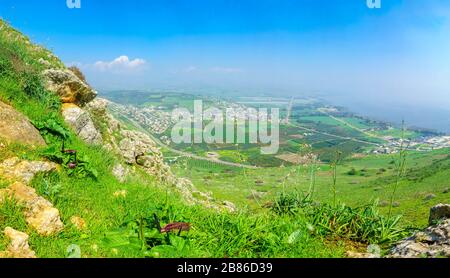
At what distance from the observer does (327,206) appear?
288 inches

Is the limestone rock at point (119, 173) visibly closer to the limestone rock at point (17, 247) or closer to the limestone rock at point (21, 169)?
the limestone rock at point (21, 169)

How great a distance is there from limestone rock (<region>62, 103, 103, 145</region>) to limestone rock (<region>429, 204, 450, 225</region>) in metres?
8.62

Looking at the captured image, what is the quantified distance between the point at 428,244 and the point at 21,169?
6874 millimetres

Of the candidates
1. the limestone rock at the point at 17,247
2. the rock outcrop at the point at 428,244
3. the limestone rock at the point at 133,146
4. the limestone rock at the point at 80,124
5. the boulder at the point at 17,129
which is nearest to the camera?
the limestone rock at the point at 17,247

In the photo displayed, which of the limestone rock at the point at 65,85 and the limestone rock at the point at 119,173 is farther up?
the limestone rock at the point at 65,85

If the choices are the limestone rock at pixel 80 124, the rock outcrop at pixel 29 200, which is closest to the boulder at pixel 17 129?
the rock outcrop at pixel 29 200

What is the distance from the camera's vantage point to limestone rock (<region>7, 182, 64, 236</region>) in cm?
546

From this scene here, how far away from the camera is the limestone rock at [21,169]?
6273 millimetres

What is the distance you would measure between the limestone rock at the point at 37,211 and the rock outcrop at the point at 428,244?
5.15 metres

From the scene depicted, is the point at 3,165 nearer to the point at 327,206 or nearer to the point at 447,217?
the point at 327,206

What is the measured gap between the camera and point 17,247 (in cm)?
489

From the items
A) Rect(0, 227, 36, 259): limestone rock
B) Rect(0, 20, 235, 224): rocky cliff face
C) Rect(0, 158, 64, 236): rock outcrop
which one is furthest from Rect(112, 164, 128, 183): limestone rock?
Rect(0, 227, 36, 259): limestone rock

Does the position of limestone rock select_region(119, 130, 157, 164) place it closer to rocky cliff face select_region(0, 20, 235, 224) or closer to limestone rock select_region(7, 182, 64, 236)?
rocky cliff face select_region(0, 20, 235, 224)
